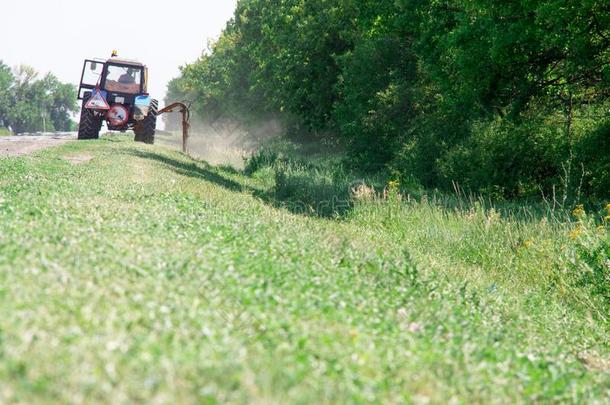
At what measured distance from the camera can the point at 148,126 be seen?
34.2 metres

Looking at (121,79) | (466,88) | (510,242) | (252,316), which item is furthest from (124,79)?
(252,316)

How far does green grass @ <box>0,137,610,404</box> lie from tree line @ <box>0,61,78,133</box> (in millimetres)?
138255

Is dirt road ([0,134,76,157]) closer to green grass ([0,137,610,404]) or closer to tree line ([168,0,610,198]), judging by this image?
tree line ([168,0,610,198])

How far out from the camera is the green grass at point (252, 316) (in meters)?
3.73

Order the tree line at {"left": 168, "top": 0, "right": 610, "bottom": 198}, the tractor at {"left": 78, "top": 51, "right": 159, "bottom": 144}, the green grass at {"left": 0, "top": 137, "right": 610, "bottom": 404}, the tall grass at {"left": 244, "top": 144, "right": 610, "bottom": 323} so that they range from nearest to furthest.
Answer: the green grass at {"left": 0, "top": 137, "right": 610, "bottom": 404} < the tall grass at {"left": 244, "top": 144, "right": 610, "bottom": 323} < the tree line at {"left": 168, "top": 0, "right": 610, "bottom": 198} < the tractor at {"left": 78, "top": 51, "right": 159, "bottom": 144}

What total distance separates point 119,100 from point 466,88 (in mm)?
17446

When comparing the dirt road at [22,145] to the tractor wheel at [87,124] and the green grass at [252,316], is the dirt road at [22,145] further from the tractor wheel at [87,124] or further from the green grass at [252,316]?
the green grass at [252,316]

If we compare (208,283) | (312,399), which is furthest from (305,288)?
(312,399)

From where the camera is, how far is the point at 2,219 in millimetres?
6715

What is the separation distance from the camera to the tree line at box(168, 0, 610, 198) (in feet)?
58.6

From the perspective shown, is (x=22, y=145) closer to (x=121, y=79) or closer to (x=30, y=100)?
(x=121, y=79)

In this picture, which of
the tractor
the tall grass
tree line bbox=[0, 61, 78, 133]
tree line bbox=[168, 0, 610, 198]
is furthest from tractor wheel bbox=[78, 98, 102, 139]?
tree line bbox=[0, 61, 78, 133]

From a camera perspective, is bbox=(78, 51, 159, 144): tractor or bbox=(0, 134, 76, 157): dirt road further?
bbox=(78, 51, 159, 144): tractor

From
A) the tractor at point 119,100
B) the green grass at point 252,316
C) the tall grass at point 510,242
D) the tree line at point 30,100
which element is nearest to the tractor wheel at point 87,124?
the tractor at point 119,100
